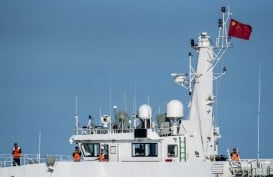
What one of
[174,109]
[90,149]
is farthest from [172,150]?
[90,149]

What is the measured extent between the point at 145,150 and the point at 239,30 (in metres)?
11.2

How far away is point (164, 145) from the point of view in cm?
6494

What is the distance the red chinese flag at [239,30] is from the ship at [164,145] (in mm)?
455

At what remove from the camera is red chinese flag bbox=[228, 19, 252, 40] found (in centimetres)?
6888

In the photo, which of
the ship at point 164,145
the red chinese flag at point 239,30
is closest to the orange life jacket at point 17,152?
the ship at point 164,145

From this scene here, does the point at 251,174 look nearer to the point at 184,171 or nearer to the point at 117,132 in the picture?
the point at 184,171

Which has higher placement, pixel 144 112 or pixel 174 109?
pixel 174 109

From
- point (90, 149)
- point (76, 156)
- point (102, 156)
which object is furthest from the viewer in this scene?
point (90, 149)

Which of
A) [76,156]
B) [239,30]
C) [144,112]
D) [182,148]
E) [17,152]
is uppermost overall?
[239,30]

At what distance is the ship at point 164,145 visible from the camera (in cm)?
6334

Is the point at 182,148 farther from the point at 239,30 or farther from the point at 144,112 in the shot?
the point at 239,30

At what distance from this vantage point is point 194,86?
6869 cm

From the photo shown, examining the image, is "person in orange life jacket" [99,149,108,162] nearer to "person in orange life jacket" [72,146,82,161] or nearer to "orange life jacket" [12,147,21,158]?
"person in orange life jacket" [72,146,82,161]

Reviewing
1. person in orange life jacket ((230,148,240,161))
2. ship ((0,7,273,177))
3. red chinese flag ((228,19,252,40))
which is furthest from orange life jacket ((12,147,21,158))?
red chinese flag ((228,19,252,40))
